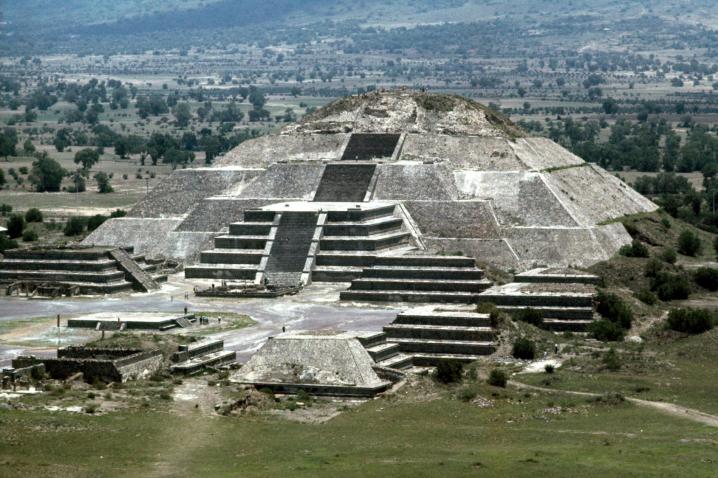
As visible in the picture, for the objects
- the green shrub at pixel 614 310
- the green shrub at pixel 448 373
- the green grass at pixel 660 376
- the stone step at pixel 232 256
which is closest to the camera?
the green grass at pixel 660 376

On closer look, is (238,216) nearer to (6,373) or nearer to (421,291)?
(421,291)

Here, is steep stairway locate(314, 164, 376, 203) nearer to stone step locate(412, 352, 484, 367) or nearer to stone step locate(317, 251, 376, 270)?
stone step locate(317, 251, 376, 270)

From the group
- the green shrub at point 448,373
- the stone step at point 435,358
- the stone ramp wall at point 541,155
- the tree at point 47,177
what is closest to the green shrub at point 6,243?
the stone ramp wall at point 541,155

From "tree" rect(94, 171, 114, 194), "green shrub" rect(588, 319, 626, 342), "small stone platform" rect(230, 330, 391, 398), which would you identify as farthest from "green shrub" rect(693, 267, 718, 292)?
"tree" rect(94, 171, 114, 194)

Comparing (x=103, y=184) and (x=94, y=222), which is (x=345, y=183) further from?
(x=103, y=184)

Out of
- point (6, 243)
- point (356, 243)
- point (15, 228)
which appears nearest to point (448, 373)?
point (356, 243)

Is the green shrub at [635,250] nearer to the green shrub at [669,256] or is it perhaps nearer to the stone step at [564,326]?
the green shrub at [669,256]

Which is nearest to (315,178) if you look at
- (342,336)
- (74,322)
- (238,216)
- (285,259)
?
(238,216)
